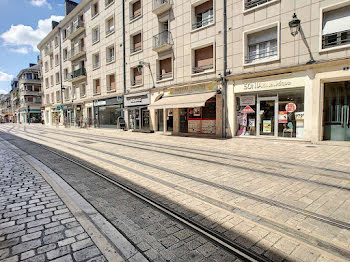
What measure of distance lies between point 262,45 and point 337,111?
4.95 m

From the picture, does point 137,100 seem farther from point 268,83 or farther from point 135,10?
point 268,83

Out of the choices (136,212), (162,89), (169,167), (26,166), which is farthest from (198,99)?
(136,212)

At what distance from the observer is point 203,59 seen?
45.4ft

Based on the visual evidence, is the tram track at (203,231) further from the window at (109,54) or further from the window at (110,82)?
the window at (109,54)

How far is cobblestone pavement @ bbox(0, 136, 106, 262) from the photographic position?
2.08 metres

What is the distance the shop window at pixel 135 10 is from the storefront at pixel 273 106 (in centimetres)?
1222

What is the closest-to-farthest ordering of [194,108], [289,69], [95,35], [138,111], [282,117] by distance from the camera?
[289,69], [282,117], [194,108], [138,111], [95,35]

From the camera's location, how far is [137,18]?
1820cm

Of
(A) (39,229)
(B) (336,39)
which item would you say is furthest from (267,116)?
(A) (39,229)

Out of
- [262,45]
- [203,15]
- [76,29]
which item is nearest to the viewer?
[262,45]

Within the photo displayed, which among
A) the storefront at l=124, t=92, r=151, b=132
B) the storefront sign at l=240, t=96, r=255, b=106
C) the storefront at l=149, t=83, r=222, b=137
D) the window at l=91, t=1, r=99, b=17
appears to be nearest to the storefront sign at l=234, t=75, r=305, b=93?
the storefront sign at l=240, t=96, r=255, b=106

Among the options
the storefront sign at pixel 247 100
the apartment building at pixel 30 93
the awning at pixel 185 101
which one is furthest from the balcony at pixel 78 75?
the apartment building at pixel 30 93

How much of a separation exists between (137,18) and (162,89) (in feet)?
23.8

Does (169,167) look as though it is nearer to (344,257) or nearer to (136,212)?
(136,212)
